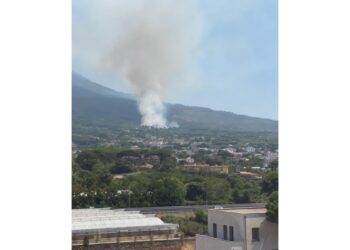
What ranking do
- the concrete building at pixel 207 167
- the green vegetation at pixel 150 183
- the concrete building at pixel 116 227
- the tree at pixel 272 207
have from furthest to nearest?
the concrete building at pixel 207 167 < the tree at pixel 272 207 < the green vegetation at pixel 150 183 < the concrete building at pixel 116 227

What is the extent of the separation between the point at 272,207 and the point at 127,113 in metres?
1.56

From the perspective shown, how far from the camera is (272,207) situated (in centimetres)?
615

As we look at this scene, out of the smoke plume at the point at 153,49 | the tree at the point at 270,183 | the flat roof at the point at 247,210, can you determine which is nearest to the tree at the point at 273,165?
the tree at the point at 270,183

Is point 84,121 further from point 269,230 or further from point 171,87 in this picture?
point 269,230

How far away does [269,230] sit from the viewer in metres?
5.93

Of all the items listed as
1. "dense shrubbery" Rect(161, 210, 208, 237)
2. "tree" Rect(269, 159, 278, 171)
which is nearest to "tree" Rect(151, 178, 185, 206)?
"dense shrubbery" Rect(161, 210, 208, 237)

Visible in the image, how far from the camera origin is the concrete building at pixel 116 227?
18.9ft

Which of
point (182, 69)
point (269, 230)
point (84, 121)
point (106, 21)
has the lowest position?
point (269, 230)

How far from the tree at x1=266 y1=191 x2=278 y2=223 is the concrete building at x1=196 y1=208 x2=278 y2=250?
0.19 feet

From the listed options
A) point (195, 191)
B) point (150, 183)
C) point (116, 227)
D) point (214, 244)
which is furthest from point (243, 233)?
point (116, 227)

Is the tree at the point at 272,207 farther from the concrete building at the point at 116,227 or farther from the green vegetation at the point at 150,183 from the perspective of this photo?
the concrete building at the point at 116,227

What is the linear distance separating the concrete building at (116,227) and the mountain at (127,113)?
81 centimetres
